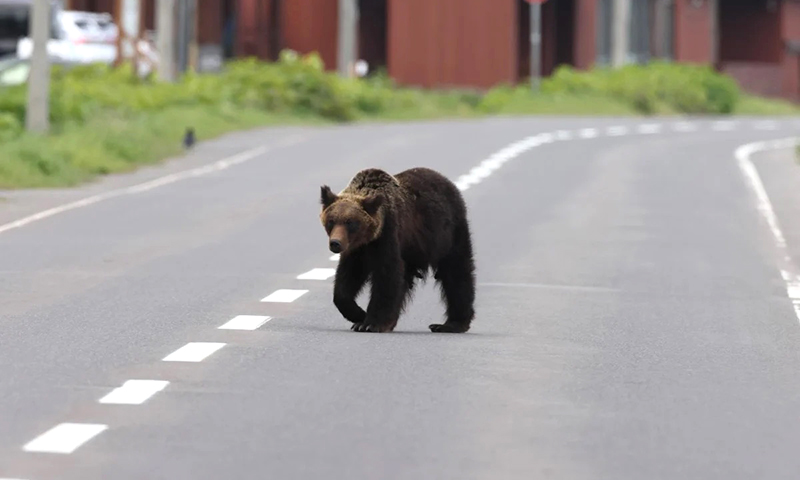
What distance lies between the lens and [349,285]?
13.5 m

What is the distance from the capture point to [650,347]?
13.4 m

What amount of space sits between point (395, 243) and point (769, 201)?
50.8 feet

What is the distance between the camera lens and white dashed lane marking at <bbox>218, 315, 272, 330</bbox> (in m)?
13.9

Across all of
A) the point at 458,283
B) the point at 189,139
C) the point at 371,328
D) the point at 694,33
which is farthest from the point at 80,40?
the point at 371,328

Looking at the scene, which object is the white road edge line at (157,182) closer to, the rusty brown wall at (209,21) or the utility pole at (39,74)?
the utility pole at (39,74)

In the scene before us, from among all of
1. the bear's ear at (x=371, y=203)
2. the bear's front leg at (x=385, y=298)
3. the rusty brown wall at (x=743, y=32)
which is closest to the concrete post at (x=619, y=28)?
the rusty brown wall at (x=743, y=32)

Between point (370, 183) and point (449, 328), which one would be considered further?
point (449, 328)

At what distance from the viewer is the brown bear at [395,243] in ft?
42.3

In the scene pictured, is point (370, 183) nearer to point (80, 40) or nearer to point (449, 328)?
point (449, 328)

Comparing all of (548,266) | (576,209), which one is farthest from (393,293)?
(576,209)

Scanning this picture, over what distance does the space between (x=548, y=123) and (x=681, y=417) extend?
37393mm

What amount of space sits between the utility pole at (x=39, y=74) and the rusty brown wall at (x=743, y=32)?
43.6 metres

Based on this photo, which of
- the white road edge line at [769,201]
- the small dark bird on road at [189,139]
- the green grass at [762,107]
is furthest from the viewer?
the green grass at [762,107]

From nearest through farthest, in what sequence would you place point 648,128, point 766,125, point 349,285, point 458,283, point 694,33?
point 349,285
point 458,283
point 648,128
point 766,125
point 694,33
